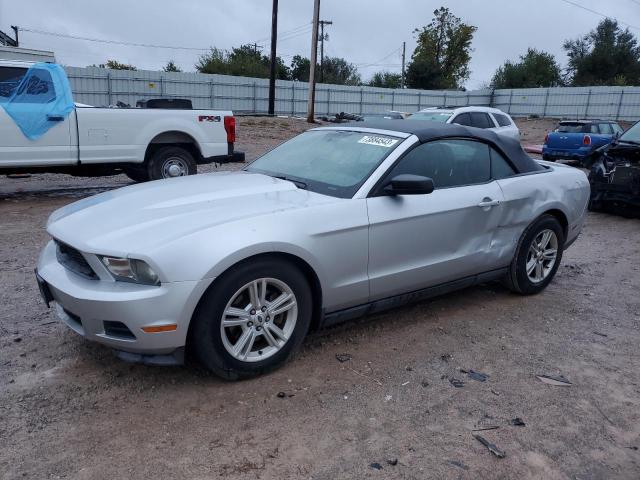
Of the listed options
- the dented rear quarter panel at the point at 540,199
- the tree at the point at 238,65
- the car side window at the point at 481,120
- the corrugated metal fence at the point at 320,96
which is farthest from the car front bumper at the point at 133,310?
the tree at the point at 238,65

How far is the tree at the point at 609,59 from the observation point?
50094mm

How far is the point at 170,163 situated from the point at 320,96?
2684cm

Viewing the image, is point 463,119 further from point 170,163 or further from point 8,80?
point 8,80

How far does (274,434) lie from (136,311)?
96 centimetres

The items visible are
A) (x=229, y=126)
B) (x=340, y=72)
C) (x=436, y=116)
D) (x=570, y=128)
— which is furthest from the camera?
(x=340, y=72)

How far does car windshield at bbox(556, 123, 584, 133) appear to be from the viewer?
17500 mm

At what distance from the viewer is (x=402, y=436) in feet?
9.36

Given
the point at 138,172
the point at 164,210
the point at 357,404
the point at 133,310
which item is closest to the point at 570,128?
the point at 138,172

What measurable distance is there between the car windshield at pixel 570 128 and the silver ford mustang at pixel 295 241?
14.1 meters

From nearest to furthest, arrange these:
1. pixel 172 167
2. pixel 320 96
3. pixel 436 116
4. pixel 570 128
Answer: pixel 172 167, pixel 436 116, pixel 570 128, pixel 320 96

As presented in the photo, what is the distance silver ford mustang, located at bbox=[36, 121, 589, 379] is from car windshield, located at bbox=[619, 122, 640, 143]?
485 cm

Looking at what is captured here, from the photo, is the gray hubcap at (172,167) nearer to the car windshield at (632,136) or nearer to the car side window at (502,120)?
the car windshield at (632,136)

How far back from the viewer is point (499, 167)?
4680 mm

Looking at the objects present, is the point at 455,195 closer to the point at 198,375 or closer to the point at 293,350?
the point at 293,350
